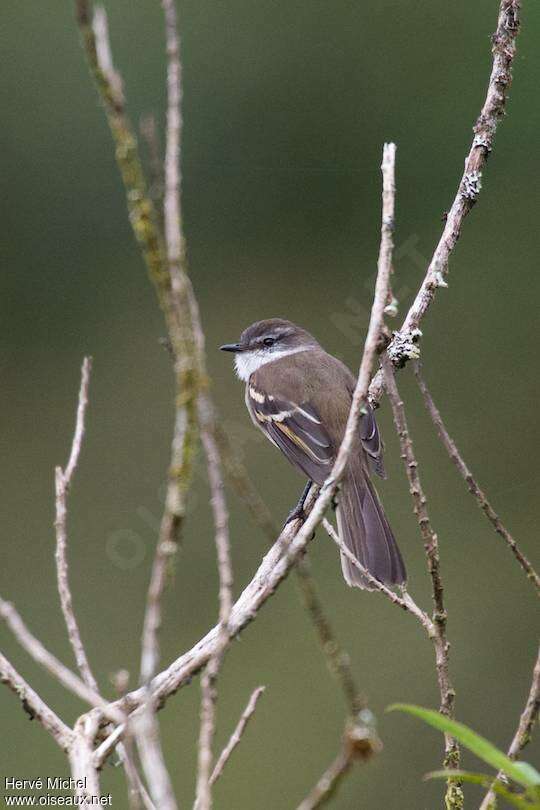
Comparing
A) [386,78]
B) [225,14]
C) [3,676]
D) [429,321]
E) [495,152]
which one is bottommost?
[3,676]

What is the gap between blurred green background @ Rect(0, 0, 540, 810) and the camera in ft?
27.6

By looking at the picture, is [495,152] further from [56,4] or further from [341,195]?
[56,4]

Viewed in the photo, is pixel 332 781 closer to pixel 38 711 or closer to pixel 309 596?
pixel 309 596

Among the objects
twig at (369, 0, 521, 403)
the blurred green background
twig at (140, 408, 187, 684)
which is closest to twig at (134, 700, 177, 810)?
twig at (140, 408, 187, 684)

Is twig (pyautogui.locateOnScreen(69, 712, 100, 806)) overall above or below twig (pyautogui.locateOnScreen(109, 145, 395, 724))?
below

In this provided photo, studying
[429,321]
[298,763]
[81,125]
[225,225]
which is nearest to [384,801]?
[298,763]

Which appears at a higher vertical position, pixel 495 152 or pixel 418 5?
pixel 418 5

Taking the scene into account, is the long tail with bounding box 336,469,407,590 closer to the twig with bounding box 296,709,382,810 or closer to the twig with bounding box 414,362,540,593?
the twig with bounding box 414,362,540,593

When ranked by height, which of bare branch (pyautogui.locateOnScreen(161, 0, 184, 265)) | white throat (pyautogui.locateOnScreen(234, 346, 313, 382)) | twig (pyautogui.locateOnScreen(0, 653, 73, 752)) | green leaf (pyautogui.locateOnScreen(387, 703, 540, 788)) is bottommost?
green leaf (pyautogui.locateOnScreen(387, 703, 540, 788))

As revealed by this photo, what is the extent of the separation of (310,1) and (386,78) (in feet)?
2.80

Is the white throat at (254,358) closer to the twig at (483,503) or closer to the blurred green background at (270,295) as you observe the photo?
the blurred green background at (270,295)

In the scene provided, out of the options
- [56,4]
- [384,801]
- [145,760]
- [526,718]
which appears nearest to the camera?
[145,760]

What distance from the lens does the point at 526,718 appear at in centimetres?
219

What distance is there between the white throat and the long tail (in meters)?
1.32
